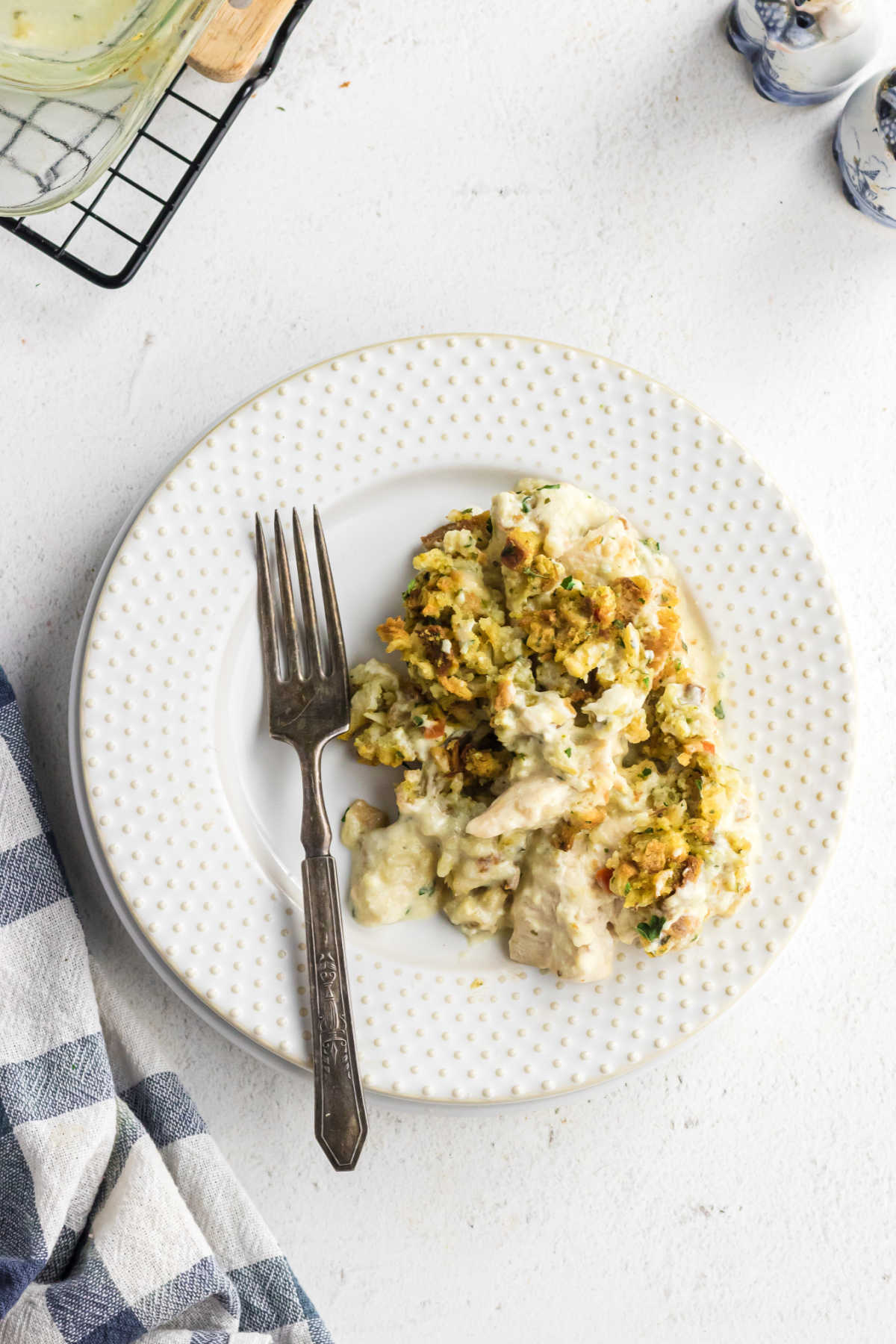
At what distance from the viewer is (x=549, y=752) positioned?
74.2 inches

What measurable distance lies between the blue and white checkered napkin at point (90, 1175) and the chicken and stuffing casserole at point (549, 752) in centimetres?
53

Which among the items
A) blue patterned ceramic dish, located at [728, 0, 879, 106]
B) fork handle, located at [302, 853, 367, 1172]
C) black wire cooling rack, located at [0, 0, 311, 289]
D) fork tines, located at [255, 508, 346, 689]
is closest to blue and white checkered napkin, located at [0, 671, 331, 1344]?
fork handle, located at [302, 853, 367, 1172]

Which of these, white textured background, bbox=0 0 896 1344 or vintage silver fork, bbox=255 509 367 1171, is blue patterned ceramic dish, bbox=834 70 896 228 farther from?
vintage silver fork, bbox=255 509 367 1171

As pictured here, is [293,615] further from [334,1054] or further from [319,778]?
[334,1054]

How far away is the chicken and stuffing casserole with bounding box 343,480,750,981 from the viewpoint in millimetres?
1894

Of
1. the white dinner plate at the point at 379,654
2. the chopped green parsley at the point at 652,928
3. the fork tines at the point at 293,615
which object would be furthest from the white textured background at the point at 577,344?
the chopped green parsley at the point at 652,928

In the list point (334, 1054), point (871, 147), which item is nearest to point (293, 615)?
point (334, 1054)

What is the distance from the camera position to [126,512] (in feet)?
7.29

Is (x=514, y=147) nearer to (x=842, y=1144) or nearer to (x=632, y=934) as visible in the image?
(x=632, y=934)

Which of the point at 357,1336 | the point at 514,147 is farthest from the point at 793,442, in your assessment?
the point at 357,1336

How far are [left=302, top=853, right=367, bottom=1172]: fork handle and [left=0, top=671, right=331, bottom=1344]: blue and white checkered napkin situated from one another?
0.86ft

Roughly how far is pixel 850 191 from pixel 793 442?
1.71ft

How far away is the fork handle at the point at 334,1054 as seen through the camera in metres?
1.96

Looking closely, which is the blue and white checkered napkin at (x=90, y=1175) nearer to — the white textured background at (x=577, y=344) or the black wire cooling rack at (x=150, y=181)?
the white textured background at (x=577, y=344)
